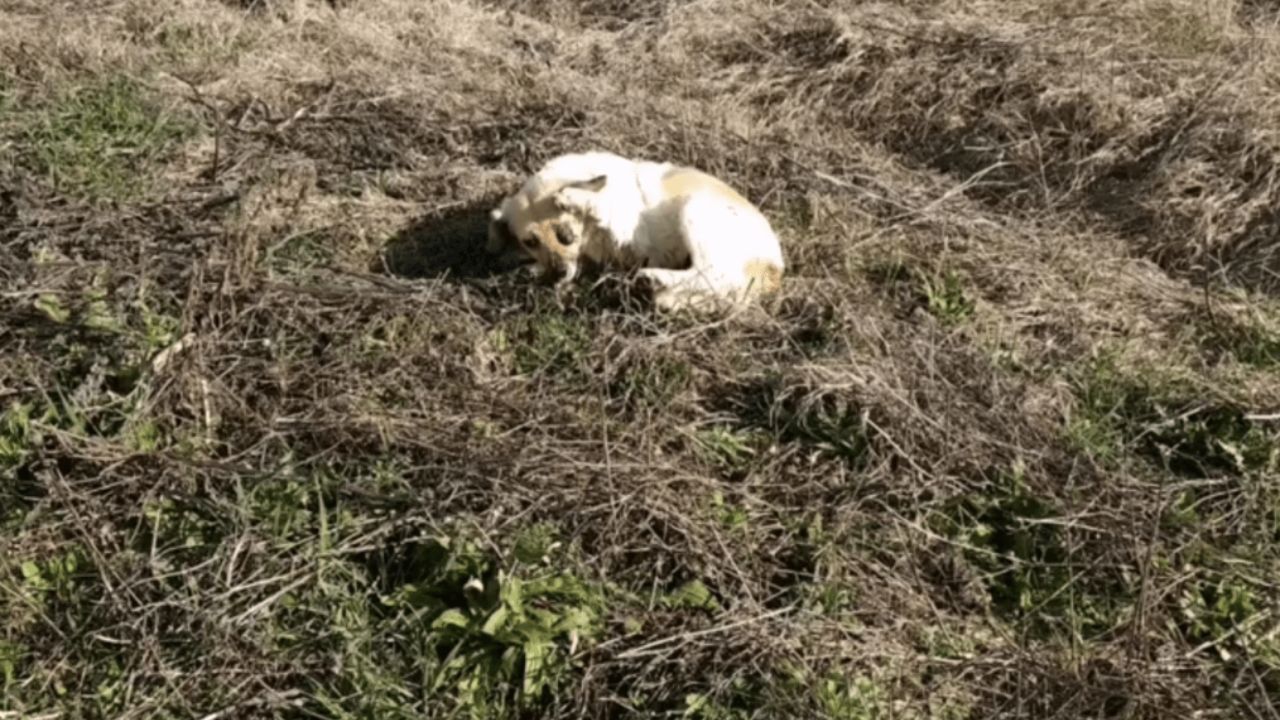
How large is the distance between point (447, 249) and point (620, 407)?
46.6 inches

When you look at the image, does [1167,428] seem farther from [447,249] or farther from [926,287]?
[447,249]

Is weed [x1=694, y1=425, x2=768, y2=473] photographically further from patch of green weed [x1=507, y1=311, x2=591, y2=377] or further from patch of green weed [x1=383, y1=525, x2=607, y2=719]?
patch of green weed [x1=383, y1=525, x2=607, y2=719]

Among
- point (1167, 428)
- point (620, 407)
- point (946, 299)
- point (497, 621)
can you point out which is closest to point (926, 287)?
point (946, 299)

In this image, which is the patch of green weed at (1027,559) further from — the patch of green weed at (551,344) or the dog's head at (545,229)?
the dog's head at (545,229)

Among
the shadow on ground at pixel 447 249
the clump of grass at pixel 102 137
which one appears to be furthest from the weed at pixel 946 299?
the clump of grass at pixel 102 137

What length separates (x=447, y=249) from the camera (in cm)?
455

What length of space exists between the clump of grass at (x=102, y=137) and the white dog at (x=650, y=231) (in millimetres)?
1500

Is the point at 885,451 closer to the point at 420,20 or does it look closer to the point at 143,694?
the point at 143,694

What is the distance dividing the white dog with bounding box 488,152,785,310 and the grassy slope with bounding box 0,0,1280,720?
16cm

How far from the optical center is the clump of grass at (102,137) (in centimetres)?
462

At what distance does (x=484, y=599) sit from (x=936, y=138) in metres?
3.66

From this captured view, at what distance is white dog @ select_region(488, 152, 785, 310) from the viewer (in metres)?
4.09

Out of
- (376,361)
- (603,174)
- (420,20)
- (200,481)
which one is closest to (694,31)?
(420,20)

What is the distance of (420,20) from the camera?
21.0 feet
